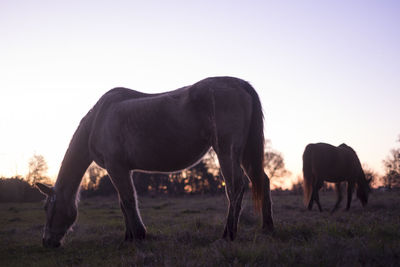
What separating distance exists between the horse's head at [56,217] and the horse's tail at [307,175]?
957cm

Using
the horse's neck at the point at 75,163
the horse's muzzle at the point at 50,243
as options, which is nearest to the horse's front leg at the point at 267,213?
the horse's neck at the point at 75,163

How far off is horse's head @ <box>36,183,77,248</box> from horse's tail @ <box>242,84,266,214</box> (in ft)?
11.2

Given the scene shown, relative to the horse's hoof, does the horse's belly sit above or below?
above

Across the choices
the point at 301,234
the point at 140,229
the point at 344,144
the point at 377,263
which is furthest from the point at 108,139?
the point at 344,144

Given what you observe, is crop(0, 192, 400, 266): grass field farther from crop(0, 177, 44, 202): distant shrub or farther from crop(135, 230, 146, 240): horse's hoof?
crop(0, 177, 44, 202): distant shrub

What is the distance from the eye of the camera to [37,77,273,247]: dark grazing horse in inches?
174

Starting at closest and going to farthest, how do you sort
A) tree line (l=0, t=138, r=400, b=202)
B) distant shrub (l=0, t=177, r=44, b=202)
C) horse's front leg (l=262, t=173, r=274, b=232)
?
horse's front leg (l=262, t=173, r=274, b=232)
distant shrub (l=0, t=177, r=44, b=202)
tree line (l=0, t=138, r=400, b=202)

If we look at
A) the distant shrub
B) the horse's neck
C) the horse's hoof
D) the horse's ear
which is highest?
the horse's neck

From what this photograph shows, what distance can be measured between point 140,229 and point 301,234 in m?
2.56

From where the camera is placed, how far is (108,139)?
17.1 ft

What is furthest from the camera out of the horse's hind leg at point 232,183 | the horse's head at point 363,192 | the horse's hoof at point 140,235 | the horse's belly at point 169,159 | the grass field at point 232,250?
the horse's head at point 363,192

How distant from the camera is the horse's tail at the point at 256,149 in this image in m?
4.88

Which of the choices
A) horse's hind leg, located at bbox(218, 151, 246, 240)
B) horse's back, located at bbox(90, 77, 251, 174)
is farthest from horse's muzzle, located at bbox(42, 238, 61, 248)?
horse's hind leg, located at bbox(218, 151, 246, 240)

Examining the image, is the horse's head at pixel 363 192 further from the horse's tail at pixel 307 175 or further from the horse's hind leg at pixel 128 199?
the horse's hind leg at pixel 128 199
